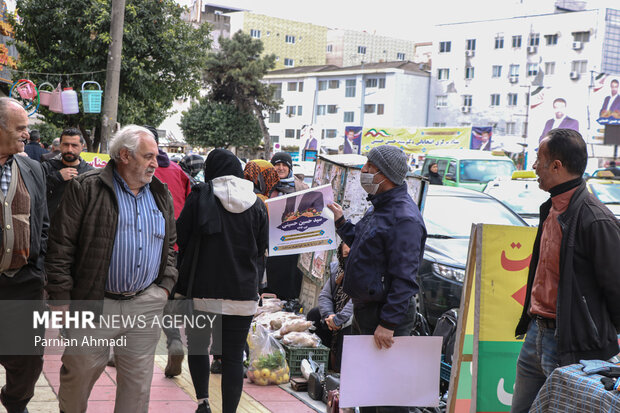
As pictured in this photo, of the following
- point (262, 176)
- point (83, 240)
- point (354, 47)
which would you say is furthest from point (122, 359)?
point (354, 47)

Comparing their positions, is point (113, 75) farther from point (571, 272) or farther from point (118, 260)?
point (571, 272)

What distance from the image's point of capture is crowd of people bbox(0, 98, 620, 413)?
3.48 metres

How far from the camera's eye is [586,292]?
3447mm

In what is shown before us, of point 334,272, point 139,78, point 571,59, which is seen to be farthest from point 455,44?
point 334,272

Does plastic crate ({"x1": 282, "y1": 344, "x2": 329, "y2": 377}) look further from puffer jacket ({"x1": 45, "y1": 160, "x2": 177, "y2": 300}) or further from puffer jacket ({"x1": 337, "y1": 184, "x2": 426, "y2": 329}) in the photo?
puffer jacket ({"x1": 45, "y1": 160, "x2": 177, "y2": 300})

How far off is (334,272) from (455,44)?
213 feet

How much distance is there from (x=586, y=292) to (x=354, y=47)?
9634cm

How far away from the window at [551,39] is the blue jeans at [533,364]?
62055mm

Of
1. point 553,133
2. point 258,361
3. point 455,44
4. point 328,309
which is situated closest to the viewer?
point 553,133

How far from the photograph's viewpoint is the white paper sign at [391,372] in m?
4.20

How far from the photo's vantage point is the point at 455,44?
223 feet


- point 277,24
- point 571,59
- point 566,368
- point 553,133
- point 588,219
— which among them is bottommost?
point 566,368

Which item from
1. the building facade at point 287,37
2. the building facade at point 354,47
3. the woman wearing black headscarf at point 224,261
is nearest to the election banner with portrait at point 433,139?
the woman wearing black headscarf at point 224,261

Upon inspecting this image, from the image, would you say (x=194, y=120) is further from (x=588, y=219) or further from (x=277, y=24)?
(x=588, y=219)
